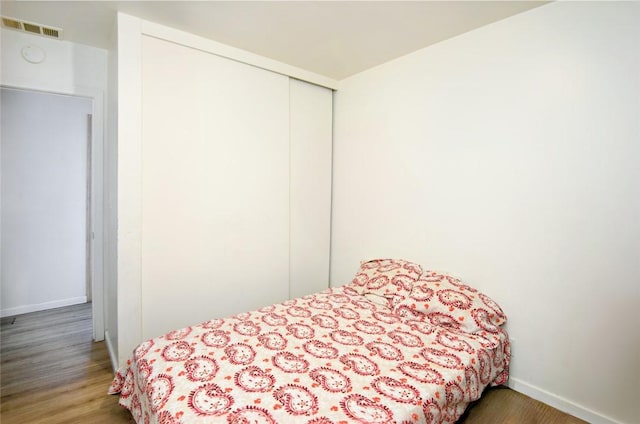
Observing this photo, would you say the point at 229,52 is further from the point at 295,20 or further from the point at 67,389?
the point at 67,389

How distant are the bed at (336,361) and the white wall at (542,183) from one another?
0.28 m

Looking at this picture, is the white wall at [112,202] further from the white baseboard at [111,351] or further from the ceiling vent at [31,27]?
the ceiling vent at [31,27]

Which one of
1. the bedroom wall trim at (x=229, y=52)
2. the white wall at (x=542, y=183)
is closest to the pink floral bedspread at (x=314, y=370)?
the white wall at (x=542, y=183)

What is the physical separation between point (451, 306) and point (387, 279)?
1.89 feet

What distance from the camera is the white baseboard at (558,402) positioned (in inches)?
73.4

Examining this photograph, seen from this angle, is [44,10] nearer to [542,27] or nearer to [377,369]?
[377,369]

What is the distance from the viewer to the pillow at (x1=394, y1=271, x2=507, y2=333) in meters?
2.06

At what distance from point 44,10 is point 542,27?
3290mm

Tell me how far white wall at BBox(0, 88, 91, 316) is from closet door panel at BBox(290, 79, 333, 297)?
271 cm

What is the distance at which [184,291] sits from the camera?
8.12 feet

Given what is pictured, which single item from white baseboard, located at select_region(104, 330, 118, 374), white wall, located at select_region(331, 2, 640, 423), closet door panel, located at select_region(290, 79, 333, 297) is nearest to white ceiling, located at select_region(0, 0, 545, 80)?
white wall, located at select_region(331, 2, 640, 423)

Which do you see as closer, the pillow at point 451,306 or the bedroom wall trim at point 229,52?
the pillow at point 451,306

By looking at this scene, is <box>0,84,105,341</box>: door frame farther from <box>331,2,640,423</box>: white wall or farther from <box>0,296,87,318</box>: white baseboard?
<box>331,2,640,423</box>: white wall

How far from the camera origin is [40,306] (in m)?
3.65
